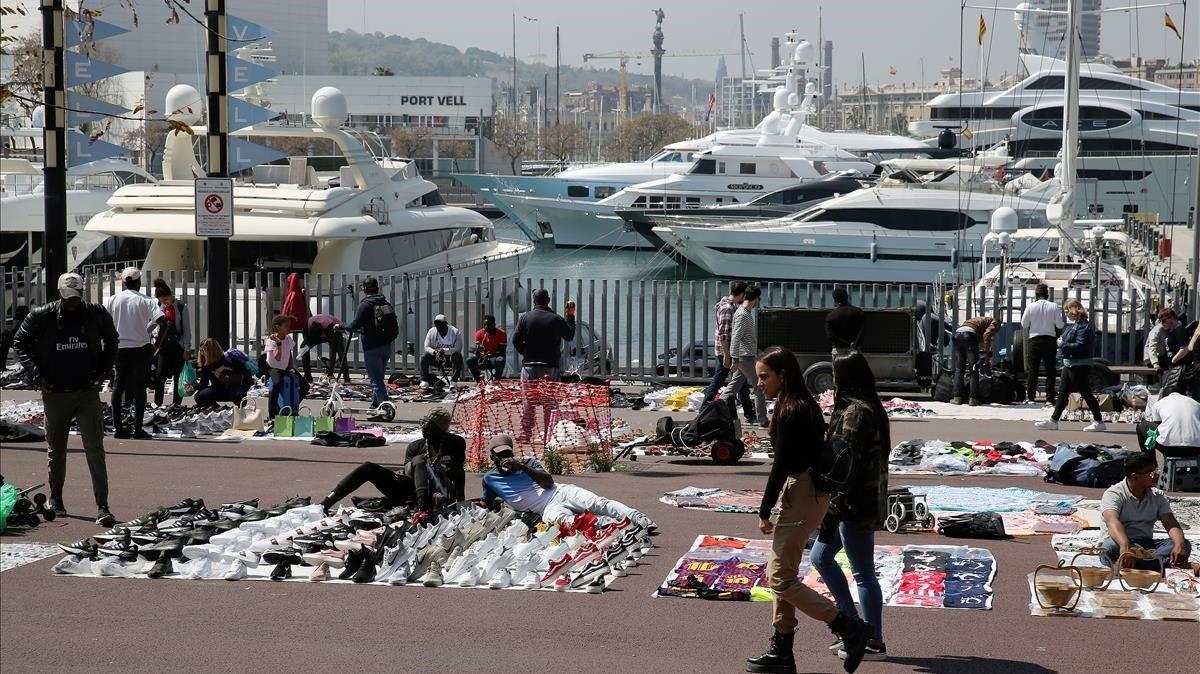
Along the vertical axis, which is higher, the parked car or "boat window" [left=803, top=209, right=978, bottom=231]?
"boat window" [left=803, top=209, right=978, bottom=231]

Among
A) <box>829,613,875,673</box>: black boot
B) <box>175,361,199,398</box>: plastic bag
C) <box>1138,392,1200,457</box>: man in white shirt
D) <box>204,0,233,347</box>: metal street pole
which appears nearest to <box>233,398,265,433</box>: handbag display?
<box>204,0,233,347</box>: metal street pole

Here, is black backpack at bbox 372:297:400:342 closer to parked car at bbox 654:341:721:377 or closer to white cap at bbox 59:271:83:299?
parked car at bbox 654:341:721:377

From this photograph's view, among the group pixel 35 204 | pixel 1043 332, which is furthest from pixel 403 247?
pixel 1043 332

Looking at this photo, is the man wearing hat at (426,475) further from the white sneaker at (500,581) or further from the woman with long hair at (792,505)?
the woman with long hair at (792,505)

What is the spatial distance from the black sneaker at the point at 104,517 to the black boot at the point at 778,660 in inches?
189

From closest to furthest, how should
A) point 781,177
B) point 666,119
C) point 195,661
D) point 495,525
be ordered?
point 195,661
point 495,525
point 781,177
point 666,119

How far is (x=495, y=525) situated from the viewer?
8906 millimetres

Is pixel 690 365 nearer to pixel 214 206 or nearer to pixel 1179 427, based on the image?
pixel 214 206

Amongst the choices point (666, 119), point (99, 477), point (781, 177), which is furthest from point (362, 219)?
point (666, 119)

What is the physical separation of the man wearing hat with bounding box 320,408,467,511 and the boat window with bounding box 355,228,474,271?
63.7 feet

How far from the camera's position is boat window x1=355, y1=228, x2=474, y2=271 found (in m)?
29.3

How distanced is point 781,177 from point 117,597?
59315 mm

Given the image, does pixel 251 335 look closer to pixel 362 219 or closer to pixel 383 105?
Answer: pixel 362 219

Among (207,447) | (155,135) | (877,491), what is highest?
(155,135)
